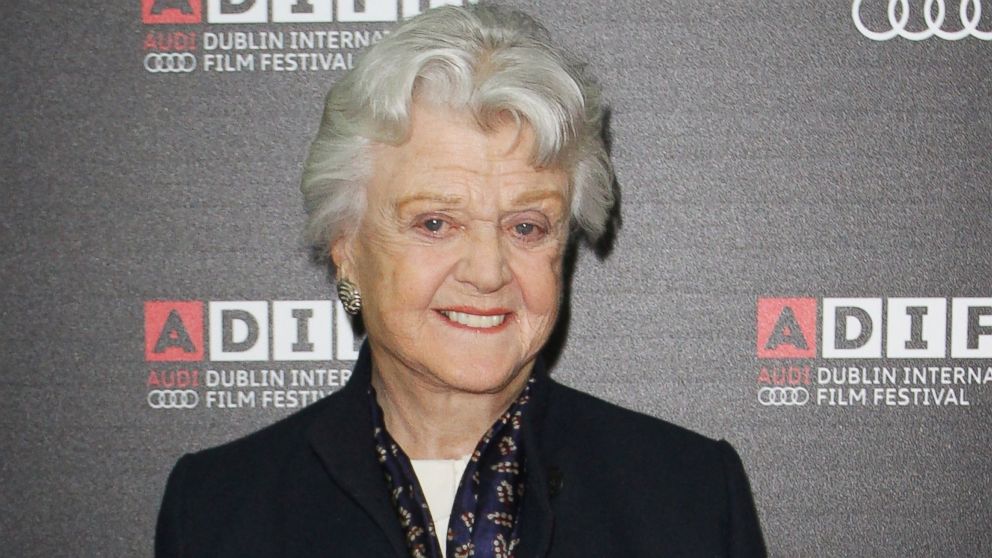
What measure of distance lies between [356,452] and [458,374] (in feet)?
0.61

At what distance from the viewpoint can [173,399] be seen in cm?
170

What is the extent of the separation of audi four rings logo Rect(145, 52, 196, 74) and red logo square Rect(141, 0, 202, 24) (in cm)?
6

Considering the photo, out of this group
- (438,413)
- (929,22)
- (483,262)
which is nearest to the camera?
(483,262)

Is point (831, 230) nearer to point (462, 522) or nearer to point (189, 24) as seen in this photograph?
point (462, 522)

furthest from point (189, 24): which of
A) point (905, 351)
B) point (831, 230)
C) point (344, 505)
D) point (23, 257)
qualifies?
point (905, 351)

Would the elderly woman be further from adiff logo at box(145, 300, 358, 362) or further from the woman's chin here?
adiff logo at box(145, 300, 358, 362)

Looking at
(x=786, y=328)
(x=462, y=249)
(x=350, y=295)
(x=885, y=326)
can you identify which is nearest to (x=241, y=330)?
(x=350, y=295)

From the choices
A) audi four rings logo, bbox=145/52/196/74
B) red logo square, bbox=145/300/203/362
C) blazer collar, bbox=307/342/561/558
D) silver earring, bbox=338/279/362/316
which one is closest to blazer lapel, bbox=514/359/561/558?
blazer collar, bbox=307/342/561/558

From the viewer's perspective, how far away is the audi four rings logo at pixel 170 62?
1658 millimetres

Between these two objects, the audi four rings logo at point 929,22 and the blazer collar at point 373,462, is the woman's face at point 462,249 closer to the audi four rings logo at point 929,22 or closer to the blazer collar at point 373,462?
the blazer collar at point 373,462

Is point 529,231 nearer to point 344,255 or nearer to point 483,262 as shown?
point 483,262

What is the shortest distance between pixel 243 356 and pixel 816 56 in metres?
1.10

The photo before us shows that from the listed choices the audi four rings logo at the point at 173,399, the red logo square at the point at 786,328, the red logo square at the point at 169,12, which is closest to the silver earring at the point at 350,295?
the audi four rings logo at the point at 173,399

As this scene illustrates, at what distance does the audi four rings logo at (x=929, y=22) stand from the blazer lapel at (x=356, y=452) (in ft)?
3.28
